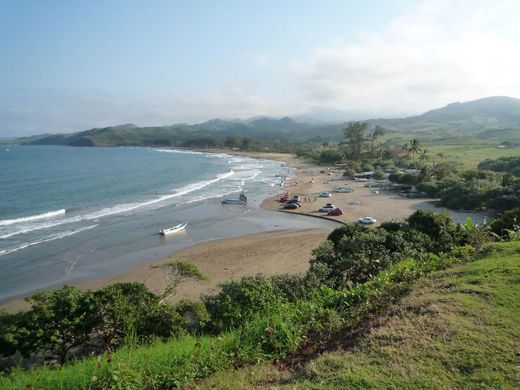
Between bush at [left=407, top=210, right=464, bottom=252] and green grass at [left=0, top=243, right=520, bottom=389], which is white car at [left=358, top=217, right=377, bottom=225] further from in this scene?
green grass at [left=0, top=243, right=520, bottom=389]

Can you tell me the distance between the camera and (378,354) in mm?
5355

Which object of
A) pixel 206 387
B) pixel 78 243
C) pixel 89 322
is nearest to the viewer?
pixel 206 387

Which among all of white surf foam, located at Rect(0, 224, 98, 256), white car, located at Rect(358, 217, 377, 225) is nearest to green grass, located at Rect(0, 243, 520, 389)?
white surf foam, located at Rect(0, 224, 98, 256)

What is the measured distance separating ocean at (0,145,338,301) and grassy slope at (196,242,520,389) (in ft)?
68.7

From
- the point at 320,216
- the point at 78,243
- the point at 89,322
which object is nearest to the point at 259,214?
the point at 320,216

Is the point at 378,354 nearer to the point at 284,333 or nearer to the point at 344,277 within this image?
the point at 284,333

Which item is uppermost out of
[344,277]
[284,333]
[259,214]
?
[284,333]

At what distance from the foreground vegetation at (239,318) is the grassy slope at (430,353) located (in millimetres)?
611

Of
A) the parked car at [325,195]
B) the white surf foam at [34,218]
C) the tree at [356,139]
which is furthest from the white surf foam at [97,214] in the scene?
the tree at [356,139]

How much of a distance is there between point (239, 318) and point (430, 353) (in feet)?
17.5

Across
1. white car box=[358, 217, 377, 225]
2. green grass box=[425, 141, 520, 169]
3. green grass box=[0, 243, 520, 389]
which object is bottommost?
green grass box=[425, 141, 520, 169]

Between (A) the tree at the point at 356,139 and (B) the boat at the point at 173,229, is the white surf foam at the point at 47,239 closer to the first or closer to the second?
(B) the boat at the point at 173,229

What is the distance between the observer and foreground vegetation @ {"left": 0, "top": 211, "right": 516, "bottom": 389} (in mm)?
5500

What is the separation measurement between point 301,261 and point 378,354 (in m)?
19.9
